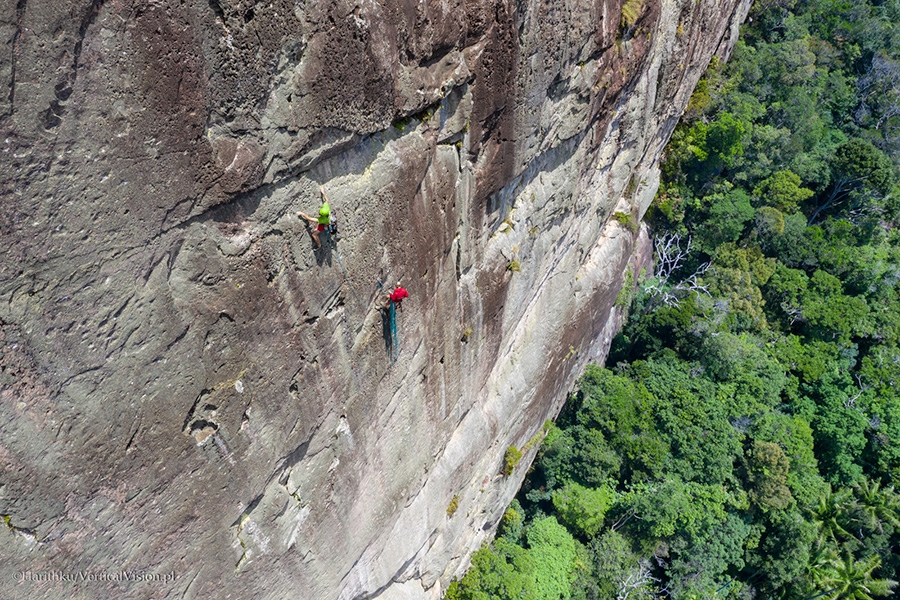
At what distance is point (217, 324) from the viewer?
5.54 m

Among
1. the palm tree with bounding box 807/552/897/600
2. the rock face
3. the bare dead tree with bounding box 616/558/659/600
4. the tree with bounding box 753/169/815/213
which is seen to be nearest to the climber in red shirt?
the rock face

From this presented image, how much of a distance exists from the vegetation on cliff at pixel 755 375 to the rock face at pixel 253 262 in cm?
774

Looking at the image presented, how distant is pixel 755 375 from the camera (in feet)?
61.6

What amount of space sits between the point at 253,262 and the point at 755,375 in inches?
707

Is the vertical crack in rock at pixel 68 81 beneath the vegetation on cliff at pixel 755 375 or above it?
above

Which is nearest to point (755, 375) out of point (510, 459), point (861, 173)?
point (510, 459)

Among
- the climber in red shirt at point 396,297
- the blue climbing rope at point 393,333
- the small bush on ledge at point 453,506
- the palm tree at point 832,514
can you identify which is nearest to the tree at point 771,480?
the palm tree at point 832,514

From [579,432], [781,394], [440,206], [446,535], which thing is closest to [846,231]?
[781,394]

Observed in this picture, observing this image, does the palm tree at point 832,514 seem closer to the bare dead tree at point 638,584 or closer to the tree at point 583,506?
the bare dead tree at point 638,584

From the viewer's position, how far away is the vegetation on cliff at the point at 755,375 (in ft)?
55.7

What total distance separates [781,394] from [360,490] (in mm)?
17151

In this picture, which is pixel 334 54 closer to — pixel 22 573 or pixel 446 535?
pixel 22 573

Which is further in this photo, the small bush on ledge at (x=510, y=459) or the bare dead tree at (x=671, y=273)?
the bare dead tree at (x=671, y=273)

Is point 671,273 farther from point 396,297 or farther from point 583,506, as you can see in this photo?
point 396,297
